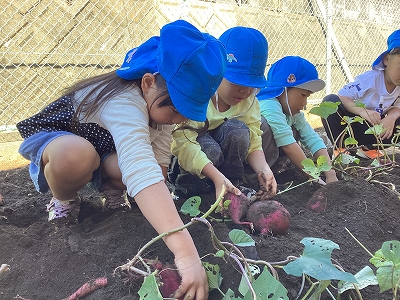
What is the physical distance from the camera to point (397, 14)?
809cm

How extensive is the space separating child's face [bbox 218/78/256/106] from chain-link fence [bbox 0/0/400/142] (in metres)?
2.25

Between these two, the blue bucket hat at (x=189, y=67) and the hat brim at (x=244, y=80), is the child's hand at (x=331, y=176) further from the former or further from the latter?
the blue bucket hat at (x=189, y=67)

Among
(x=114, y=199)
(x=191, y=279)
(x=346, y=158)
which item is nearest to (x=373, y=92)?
(x=346, y=158)

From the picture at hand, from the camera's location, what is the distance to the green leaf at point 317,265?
0.95 meters

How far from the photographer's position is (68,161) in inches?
59.3

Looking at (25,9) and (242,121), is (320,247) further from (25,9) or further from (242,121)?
(25,9)

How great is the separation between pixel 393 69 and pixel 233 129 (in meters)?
1.53

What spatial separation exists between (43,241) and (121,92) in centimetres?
61

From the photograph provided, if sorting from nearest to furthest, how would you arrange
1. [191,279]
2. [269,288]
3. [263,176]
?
[269,288]
[191,279]
[263,176]

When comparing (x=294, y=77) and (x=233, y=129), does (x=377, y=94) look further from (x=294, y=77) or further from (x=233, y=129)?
(x=233, y=129)

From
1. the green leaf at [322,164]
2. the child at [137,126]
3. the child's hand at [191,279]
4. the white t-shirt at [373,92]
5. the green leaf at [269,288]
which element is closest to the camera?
the green leaf at [269,288]

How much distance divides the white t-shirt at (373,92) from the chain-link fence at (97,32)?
7.71ft

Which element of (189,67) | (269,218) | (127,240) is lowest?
(127,240)

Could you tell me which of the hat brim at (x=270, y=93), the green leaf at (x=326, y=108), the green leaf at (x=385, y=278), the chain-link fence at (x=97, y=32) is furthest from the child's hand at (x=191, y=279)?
the chain-link fence at (x=97, y=32)
